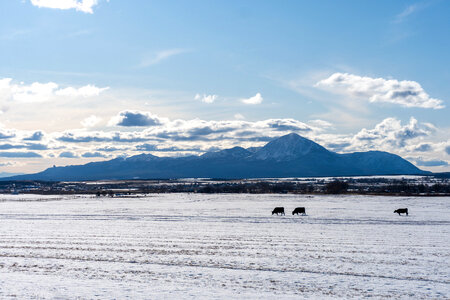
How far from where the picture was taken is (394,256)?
21.8 meters

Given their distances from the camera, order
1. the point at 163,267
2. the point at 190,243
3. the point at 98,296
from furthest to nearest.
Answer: the point at 190,243, the point at 163,267, the point at 98,296

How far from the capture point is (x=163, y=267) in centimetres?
1942

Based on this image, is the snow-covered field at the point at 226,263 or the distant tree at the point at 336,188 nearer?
the snow-covered field at the point at 226,263

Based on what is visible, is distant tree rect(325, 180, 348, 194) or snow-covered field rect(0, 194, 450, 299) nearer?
snow-covered field rect(0, 194, 450, 299)

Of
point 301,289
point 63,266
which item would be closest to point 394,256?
point 301,289

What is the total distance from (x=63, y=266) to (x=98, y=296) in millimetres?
5858

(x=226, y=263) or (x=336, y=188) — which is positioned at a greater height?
(x=336, y=188)

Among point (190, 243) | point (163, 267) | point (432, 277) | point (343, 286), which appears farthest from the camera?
point (190, 243)

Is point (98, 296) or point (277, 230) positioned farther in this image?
point (277, 230)

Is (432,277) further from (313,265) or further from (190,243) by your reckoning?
(190,243)

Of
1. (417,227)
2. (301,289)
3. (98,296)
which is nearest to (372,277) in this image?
(301,289)

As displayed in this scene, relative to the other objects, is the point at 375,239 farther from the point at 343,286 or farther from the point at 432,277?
the point at 343,286

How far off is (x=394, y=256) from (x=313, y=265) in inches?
196

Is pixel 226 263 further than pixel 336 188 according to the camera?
No
